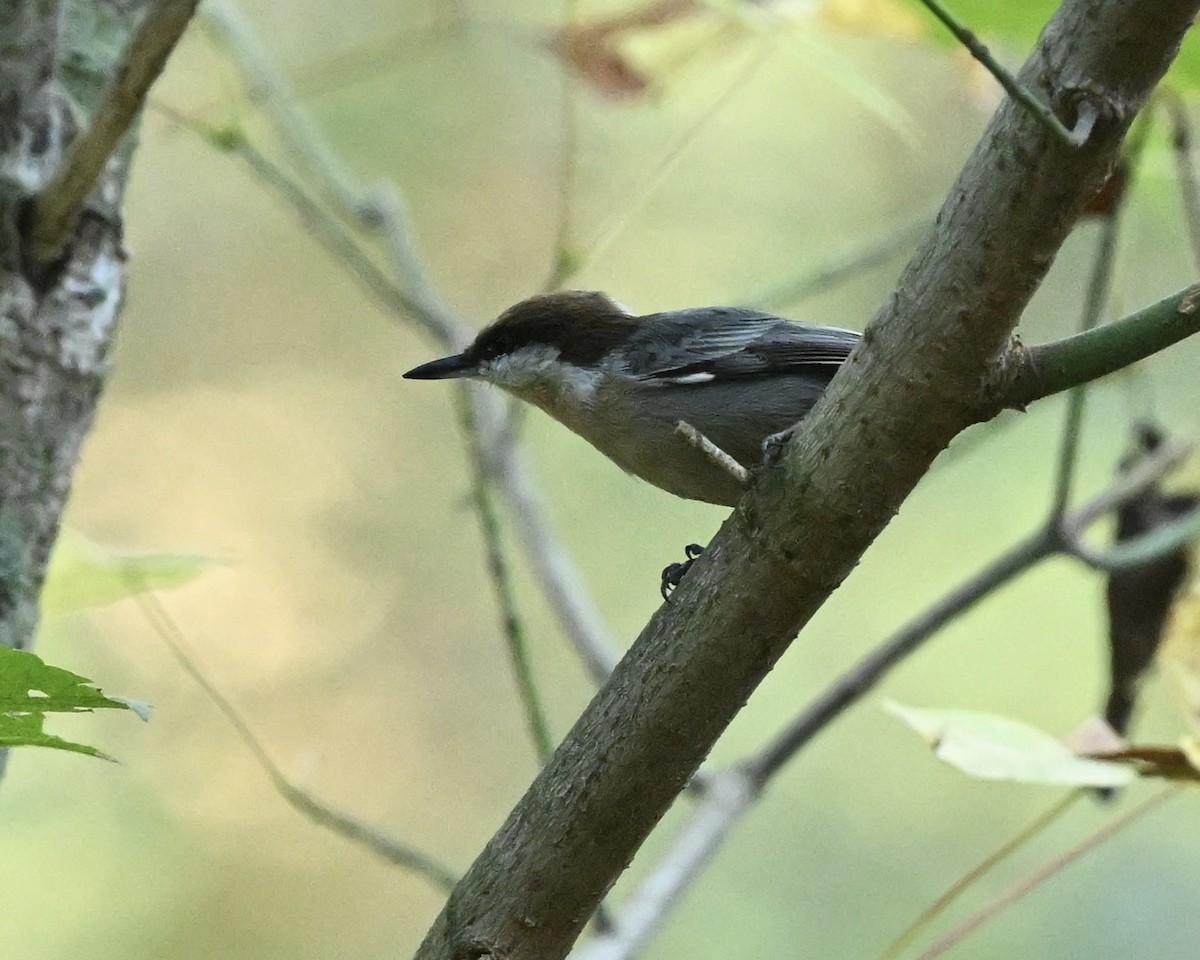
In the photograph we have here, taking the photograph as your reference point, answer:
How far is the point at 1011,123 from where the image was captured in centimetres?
133

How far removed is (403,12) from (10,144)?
5.51m

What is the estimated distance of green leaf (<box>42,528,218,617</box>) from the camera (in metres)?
2.29

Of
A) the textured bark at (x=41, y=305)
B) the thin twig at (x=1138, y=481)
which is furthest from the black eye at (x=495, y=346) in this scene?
the thin twig at (x=1138, y=481)

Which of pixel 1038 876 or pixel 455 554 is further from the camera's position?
pixel 455 554

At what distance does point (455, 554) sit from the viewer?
7520 millimetres

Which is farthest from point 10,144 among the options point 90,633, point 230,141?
point 90,633

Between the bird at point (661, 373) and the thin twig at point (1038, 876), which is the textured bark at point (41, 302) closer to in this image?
the bird at point (661, 373)

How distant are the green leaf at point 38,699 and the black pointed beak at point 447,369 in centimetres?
191

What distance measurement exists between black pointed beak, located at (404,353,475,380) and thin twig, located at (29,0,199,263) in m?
1.11

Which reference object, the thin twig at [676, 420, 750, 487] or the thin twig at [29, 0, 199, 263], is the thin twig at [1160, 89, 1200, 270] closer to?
the thin twig at [676, 420, 750, 487]

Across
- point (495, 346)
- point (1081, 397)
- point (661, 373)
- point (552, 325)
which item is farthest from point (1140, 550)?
point (495, 346)

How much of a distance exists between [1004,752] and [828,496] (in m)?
0.59

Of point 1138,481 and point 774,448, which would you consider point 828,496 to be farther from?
point 1138,481

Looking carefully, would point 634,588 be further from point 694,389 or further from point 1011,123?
point 1011,123
